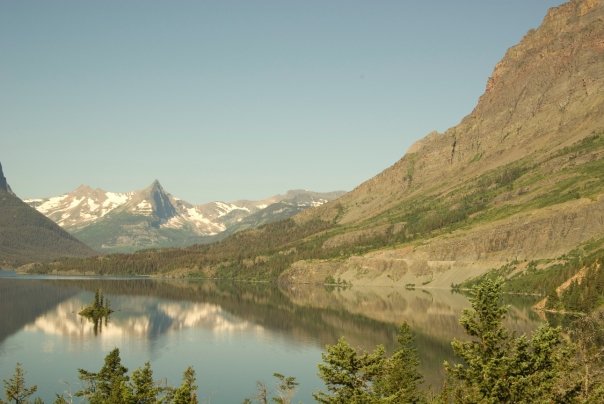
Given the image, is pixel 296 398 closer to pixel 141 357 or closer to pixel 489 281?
pixel 141 357

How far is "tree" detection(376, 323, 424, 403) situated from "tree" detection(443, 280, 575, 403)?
5.03 m

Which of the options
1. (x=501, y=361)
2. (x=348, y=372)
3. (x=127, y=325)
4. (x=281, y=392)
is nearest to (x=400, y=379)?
(x=281, y=392)

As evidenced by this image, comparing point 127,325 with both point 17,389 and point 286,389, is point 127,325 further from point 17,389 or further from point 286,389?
point 17,389

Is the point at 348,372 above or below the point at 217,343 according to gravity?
above

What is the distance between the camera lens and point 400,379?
2507 inches

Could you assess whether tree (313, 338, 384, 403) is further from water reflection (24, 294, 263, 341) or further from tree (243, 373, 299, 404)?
water reflection (24, 294, 263, 341)

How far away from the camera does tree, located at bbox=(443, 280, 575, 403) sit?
1431 inches

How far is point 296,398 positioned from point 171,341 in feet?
227

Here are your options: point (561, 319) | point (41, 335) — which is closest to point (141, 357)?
point (41, 335)

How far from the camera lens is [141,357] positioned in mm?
128875

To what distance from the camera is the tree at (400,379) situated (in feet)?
139

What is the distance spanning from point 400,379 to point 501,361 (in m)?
28.0

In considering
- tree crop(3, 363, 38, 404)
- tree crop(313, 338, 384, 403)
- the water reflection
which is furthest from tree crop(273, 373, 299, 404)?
the water reflection

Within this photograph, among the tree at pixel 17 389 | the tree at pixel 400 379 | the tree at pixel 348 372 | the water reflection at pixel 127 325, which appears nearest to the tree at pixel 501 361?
the tree at pixel 400 379
